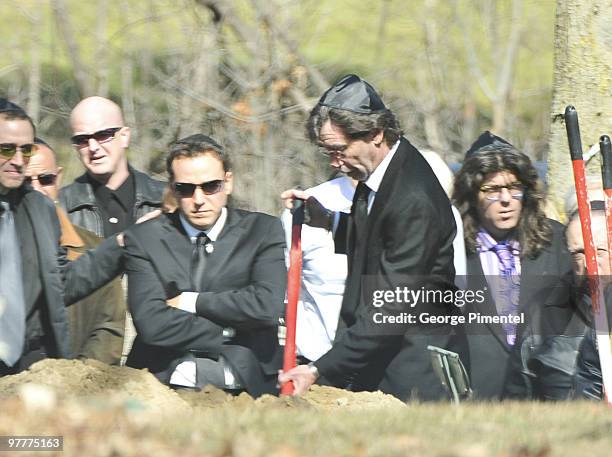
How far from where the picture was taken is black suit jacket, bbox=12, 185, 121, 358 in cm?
659

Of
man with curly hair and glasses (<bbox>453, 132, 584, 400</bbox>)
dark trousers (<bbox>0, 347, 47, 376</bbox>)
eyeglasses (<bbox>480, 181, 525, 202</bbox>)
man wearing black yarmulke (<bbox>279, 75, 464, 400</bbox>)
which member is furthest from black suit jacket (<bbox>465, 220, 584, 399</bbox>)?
dark trousers (<bbox>0, 347, 47, 376</bbox>)

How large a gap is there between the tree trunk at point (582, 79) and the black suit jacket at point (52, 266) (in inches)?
132

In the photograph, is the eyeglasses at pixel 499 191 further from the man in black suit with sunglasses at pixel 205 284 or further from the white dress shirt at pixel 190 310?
the white dress shirt at pixel 190 310

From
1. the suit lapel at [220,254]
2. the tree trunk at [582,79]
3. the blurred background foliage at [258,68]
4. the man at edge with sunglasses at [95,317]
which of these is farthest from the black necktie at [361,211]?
the blurred background foliage at [258,68]

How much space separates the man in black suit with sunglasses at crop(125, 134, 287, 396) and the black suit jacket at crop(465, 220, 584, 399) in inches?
40.4

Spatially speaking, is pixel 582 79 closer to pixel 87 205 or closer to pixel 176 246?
pixel 87 205

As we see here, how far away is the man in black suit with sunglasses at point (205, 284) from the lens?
635cm

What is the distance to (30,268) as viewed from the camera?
659cm

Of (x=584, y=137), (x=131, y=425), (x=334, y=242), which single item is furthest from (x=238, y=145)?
(x=131, y=425)

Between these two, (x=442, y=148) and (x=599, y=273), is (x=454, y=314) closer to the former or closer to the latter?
(x=599, y=273)

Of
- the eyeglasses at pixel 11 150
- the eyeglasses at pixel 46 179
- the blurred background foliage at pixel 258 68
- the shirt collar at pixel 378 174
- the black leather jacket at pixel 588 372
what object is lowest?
the black leather jacket at pixel 588 372

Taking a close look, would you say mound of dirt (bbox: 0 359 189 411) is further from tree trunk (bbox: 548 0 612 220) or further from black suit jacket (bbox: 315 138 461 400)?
tree trunk (bbox: 548 0 612 220)

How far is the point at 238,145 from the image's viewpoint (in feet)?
37.8

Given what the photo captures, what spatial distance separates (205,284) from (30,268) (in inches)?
35.5
